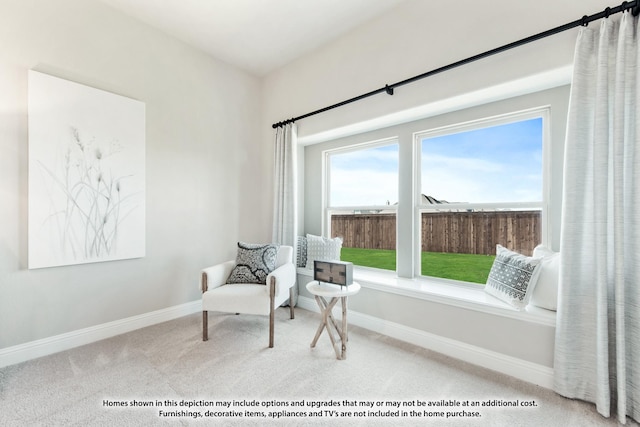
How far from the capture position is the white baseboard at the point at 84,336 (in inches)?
82.7

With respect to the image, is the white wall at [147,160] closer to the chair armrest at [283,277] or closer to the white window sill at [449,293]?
the chair armrest at [283,277]

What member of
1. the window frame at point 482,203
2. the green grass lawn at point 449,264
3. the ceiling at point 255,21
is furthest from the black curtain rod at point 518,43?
the green grass lawn at point 449,264

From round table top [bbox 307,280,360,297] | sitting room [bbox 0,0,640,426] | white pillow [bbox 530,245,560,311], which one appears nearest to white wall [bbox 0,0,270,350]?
sitting room [bbox 0,0,640,426]

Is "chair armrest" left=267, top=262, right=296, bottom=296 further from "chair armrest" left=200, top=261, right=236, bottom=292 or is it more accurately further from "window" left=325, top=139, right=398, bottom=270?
"window" left=325, top=139, right=398, bottom=270

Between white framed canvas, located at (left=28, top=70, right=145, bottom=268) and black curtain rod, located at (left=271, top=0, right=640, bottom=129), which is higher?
black curtain rod, located at (left=271, top=0, right=640, bottom=129)

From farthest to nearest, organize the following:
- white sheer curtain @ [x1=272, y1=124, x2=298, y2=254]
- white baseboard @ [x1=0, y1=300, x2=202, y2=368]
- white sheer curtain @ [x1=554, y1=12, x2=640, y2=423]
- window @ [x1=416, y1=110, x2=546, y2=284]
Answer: white sheer curtain @ [x1=272, y1=124, x2=298, y2=254]
window @ [x1=416, y1=110, x2=546, y2=284]
white baseboard @ [x1=0, y1=300, x2=202, y2=368]
white sheer curtain @ [x1=554, y1=12, x2=640, y2=423]

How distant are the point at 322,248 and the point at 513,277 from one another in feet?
6.15

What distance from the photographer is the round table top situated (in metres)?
2.19

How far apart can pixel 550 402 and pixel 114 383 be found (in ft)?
9.03

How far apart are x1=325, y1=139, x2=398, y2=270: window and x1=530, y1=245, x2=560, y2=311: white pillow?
1330 mm

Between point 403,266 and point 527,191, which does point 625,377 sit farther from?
point 403,266

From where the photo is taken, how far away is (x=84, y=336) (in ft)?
7.89

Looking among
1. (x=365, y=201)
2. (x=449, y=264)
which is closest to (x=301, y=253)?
(x=365, y=201)

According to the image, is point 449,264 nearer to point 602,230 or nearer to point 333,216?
point 602,230
